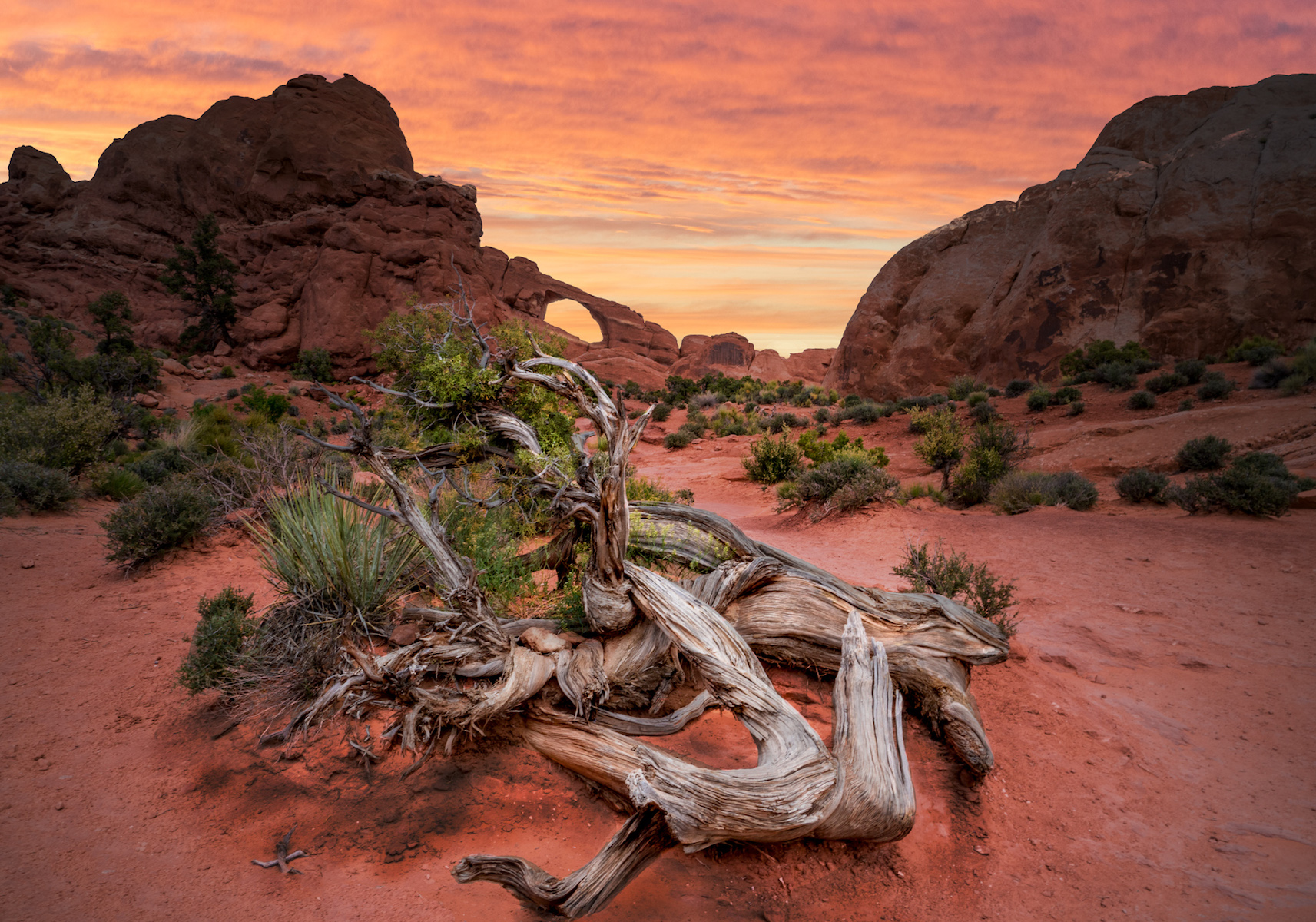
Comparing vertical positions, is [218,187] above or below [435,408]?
above

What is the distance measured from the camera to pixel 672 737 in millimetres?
4387

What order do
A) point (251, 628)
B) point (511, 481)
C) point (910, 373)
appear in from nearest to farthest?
1. point (251, 628)
2. point (511, 481)
3. point (910, 373)

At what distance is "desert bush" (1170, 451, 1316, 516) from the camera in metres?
8.95

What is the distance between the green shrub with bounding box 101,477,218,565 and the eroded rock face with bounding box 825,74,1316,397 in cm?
3146

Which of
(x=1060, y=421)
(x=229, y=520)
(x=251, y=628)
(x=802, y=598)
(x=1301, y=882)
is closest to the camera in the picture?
(x=1301, y=882)

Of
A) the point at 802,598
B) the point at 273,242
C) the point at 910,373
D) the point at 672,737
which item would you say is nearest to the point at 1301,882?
the point at 802,598

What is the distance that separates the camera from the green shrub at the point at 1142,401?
17.6 m

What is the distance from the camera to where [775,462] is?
15.4 meters

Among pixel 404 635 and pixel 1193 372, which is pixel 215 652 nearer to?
pixel 404 635

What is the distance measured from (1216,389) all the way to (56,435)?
26.4m

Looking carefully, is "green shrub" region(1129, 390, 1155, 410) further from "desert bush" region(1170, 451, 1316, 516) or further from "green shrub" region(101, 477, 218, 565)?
"green shrub" region(101, 477, 218, 565)

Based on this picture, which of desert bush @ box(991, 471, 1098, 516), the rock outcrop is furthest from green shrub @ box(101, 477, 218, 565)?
the rock outcrop

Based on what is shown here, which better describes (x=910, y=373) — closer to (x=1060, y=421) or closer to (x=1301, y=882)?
(x=1060, y=421)

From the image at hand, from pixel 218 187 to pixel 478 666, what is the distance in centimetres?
5421
